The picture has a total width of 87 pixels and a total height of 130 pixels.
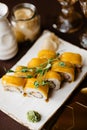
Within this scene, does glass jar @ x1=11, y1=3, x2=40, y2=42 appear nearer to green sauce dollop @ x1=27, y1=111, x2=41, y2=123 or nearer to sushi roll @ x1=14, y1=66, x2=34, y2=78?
sushi roll @ x1=14, y1=66, x2=34, y2=78

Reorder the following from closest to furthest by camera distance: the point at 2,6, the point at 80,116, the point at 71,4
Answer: the point at 80,116 → the point at 2,6 → the point at 71,4

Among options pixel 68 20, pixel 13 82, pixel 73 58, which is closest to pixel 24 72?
pixel 13 82

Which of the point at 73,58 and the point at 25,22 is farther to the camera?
the point at 25,22

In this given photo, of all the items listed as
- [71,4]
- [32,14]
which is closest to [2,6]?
[32,14]

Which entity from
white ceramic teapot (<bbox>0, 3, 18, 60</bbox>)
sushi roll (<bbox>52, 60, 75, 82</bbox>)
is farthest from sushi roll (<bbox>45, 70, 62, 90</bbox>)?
white ceramic teapot (<bbox>0, 3, 18, 60</bbox>)

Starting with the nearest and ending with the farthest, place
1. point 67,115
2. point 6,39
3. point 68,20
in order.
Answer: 1. point 67,115
2. point 6,39
3. point 68,20

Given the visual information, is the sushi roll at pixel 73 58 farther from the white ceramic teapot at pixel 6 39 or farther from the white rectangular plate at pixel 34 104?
the white ceramic teapot at pixel 6 39

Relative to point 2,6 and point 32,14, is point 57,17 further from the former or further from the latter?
point 2,6

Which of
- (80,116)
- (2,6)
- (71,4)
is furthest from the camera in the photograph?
(71,4)

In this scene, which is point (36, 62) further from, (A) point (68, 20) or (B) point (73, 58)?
(A) point (68, 20)
